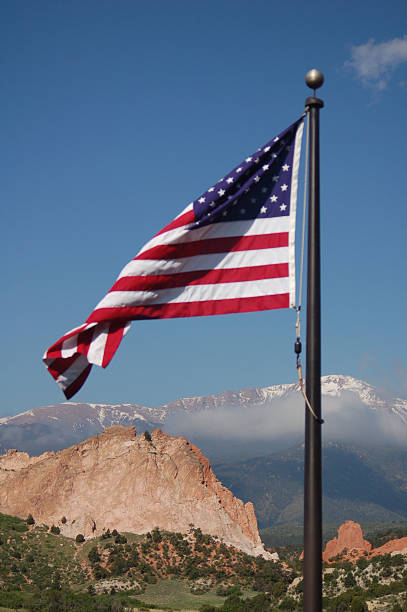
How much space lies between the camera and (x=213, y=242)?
10.6 meters

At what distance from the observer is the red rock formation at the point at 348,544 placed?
103 meters

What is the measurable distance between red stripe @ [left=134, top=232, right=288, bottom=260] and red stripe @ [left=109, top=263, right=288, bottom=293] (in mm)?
293

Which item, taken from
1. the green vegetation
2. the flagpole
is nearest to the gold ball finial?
the flagpole

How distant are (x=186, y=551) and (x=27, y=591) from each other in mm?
20854

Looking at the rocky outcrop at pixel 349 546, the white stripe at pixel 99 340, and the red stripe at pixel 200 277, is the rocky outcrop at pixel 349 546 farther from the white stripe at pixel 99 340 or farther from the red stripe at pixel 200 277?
the white stripe at pixel 99 340

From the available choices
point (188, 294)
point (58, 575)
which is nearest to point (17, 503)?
point (58, 575)

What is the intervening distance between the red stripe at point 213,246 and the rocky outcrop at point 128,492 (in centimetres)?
8952

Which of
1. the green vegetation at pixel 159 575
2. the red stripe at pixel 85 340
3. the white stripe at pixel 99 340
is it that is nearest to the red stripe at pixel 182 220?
the white stripe at pixel 99 340

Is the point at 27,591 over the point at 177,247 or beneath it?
beneath

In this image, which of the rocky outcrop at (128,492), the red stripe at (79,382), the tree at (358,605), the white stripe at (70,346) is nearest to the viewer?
the white stripe at (70,346)

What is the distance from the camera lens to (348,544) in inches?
4161

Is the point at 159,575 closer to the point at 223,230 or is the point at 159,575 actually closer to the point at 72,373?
the point at 72,373

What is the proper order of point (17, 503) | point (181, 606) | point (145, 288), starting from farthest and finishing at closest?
point (17, 503) < point (181, 606) < point (145, 288)

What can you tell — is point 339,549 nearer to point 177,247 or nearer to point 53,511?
point 53,511
